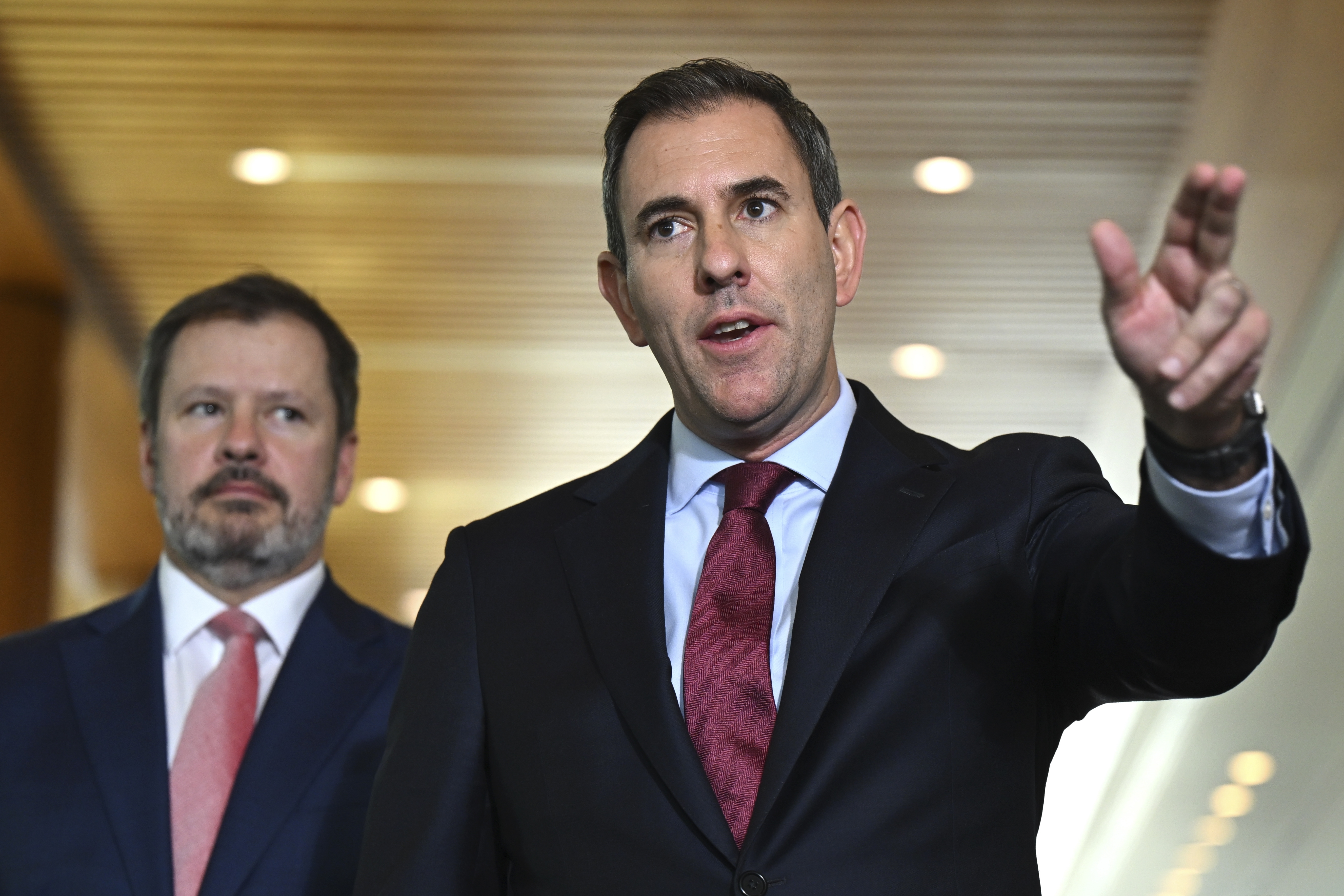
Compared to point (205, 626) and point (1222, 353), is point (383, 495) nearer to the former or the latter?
point (205, 626)

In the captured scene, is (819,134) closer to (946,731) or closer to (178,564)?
(946,731)

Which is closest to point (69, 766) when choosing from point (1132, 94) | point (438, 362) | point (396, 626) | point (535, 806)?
point (396, 626)

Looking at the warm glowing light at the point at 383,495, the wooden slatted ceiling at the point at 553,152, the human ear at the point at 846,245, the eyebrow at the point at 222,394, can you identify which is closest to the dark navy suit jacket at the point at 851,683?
the human ear at the point at 846,245

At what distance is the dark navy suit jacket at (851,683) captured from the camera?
135 cm

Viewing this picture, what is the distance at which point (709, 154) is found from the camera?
67.4 inches

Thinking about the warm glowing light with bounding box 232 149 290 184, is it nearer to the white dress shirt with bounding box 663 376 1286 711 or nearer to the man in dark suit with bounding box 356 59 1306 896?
the man in dark suit with bounding box 356 59 1306 896

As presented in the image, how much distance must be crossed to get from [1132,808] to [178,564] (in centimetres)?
499

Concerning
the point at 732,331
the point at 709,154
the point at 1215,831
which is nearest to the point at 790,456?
the point at 732,331

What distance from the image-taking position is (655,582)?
1.61 m

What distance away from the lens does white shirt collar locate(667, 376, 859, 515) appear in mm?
1679

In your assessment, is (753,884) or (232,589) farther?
(232,589)

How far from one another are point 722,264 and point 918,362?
8.23 meters

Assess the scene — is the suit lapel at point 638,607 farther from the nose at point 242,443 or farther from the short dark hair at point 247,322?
the short dark hair at point 247,322

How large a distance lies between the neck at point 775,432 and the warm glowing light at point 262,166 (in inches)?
239
